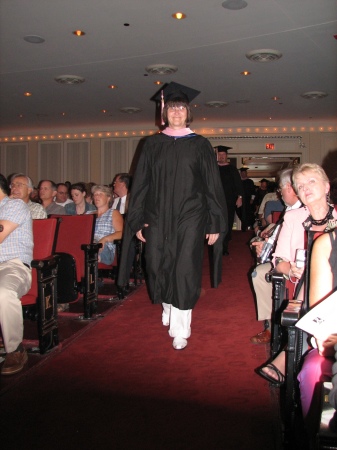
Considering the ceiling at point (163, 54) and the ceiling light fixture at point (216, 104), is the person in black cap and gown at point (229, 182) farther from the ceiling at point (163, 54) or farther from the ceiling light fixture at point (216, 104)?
the ceiling light fixture at point (216, 104)

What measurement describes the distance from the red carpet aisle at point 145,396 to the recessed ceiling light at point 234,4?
425cm

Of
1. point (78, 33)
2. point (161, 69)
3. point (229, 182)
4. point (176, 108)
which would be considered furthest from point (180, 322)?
point (161, 69)

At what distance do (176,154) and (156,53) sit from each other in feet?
17.1

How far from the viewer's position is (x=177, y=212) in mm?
3020

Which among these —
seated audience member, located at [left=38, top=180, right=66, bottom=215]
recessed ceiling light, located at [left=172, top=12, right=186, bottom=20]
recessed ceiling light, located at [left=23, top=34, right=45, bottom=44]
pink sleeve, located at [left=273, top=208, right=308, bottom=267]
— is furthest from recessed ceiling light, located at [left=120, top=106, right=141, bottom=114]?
pink sleeve, located at [left=273, top=208, right=308, bottom=267]

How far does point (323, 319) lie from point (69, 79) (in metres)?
8.75

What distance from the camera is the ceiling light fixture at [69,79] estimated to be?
29.4 ft

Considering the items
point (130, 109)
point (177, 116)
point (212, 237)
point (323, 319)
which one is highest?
point (130, 109)

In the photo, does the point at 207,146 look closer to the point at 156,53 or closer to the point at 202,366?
the point at 202,366

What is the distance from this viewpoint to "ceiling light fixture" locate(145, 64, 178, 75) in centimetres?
831

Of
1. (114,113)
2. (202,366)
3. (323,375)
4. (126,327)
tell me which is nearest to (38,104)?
(114,113)

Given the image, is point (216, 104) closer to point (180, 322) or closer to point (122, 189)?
point (122, 189)

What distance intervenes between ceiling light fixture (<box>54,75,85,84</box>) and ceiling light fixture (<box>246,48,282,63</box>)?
3.53 meters

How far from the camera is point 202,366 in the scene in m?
2.75
